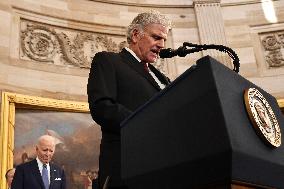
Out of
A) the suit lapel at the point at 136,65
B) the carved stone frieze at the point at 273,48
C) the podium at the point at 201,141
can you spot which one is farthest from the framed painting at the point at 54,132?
the podium at the point at 201,141

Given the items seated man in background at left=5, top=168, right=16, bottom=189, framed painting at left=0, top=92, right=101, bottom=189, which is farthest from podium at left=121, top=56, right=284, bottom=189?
framed painting at left=0, top=92, right=101, bottom=189

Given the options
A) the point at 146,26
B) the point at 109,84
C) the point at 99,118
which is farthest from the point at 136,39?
the point at 99,118

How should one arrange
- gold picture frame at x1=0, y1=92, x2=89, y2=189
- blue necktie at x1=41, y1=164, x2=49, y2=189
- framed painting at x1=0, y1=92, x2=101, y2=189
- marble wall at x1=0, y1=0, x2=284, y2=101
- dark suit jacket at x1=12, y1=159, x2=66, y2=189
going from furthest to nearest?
1. marble wall at x1=0, y1=0, x2=284, y2=101
2. framed painting at x1=0, y1=92, x2=101, y2=189
3. gold picture frame at x1=0, y1=92, x2=89, y2=189
4. blue necktie at x1=41, y1=164, x2=49, y2=189
5. dark suit jacket at x1=12, y1=159, x2=66, y2=189

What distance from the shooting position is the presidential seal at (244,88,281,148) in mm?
1437

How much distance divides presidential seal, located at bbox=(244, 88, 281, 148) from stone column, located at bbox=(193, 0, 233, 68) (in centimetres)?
712

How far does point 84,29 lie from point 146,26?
614 centimetres

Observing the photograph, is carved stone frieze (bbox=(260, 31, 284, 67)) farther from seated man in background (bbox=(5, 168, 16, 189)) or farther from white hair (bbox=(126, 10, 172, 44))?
white hair (bbox=(126, 10, 172, 44))

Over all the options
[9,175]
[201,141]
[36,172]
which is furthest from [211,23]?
[201,141]

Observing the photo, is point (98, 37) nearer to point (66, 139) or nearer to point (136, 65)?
point (66, 139)

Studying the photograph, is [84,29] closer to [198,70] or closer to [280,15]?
[280,15]

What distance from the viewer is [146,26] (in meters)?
2.33

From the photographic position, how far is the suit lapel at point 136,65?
2.16 metres

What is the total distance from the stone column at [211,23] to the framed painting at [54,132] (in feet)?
10.5

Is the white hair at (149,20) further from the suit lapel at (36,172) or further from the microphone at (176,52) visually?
the suit lapel at (36,172)
